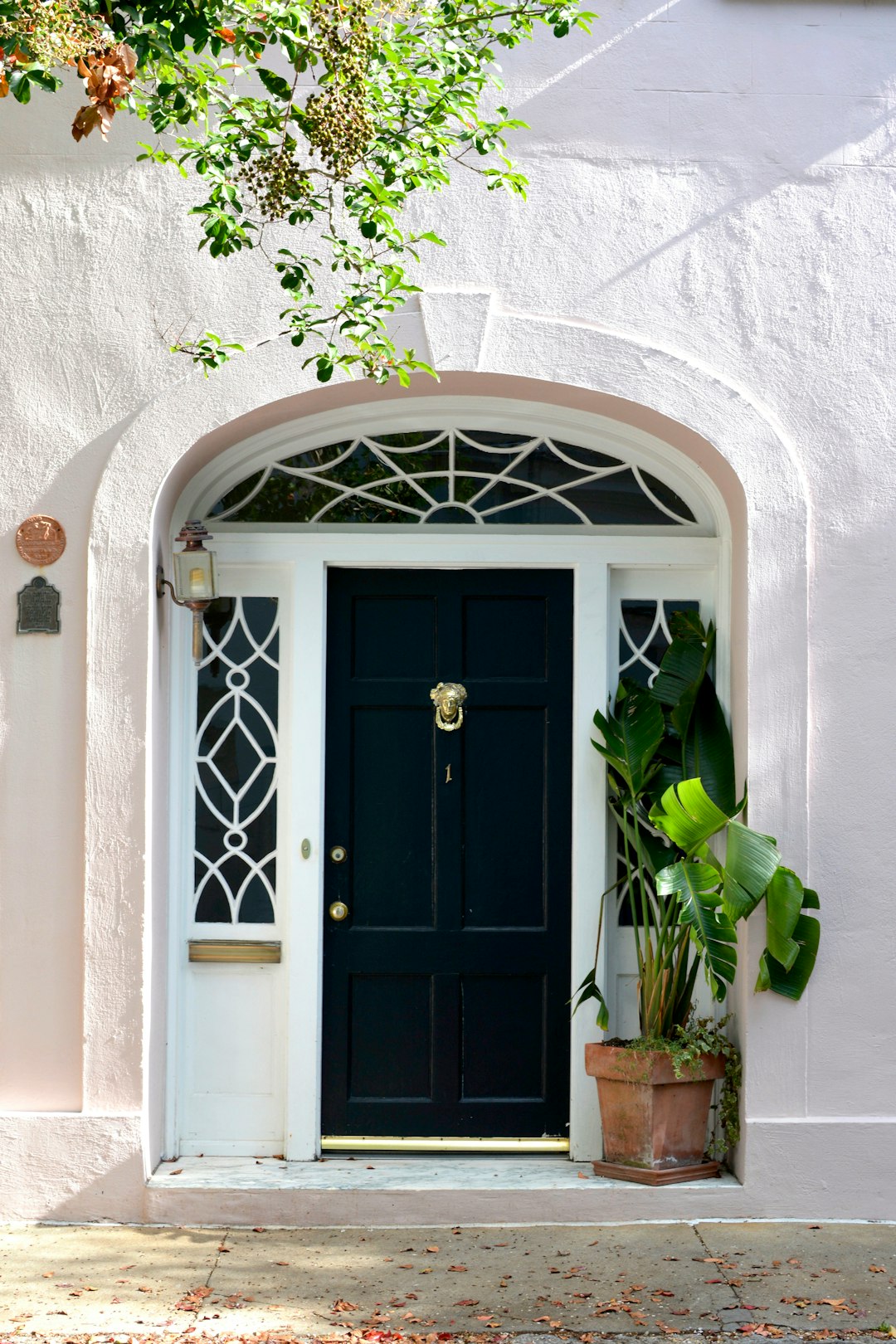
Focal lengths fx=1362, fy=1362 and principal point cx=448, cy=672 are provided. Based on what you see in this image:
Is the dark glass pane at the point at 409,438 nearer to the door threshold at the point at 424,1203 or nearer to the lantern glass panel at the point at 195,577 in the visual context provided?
the lantern glass panel at the point at 195,577

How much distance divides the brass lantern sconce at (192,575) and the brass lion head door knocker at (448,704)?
1.00 meters

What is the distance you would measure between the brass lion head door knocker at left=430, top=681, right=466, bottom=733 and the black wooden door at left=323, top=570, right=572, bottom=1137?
0.09ft

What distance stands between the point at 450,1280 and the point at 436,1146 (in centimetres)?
101

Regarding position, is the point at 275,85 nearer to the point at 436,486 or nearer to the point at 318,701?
the point at 436,486

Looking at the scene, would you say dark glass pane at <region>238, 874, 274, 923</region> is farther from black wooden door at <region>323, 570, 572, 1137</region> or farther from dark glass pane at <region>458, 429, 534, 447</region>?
dark glass pane at <region>458, 429, 534, 447</region>

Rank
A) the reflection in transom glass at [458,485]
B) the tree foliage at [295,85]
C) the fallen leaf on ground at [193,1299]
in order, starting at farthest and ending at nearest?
the reflection in transom glass at [458,485] → the fallen leaf on ground at [193,1299] → the tree foliage at [295,85]

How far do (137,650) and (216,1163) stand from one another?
81.0 inches

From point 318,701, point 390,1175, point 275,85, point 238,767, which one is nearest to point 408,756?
point 318,701

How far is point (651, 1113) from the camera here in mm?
5105

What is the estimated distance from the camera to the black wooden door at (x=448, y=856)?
560 centimetres

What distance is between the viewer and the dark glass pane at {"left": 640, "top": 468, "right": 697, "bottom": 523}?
572 centimetres

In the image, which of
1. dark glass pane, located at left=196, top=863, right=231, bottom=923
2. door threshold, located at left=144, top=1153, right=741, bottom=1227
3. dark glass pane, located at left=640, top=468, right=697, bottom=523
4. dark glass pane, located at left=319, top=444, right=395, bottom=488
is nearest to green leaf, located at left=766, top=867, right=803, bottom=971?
door threshold, located at left=144, top=1153, right=741, bottom=1227

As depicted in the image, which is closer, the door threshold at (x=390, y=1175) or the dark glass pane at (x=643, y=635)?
the door threshold at (x=390, y=1175)

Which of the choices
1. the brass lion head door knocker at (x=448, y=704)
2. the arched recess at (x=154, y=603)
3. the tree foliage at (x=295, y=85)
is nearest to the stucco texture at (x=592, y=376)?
the arched recess at (x=154, y=603)
